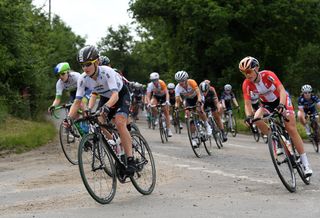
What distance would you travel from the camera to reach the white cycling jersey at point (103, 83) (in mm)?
8523

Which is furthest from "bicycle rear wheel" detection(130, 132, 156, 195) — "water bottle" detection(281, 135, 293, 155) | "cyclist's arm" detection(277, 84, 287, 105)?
"cyclist's arm" detection(277, 84, 287, 105)

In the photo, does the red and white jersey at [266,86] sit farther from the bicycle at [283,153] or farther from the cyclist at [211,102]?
the cyclist at [211,102]

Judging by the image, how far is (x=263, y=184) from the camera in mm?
9883

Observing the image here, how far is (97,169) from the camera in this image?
8.12m

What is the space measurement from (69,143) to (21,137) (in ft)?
14.5

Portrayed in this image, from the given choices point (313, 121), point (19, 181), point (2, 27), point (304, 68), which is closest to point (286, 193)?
point (19, 181)

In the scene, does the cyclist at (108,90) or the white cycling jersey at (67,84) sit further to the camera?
the white cycling jersey at (67,84)

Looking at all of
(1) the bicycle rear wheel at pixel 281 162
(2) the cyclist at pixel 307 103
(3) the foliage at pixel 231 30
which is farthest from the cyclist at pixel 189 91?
(3) the foliage at pixel 231 30

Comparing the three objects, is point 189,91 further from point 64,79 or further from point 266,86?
point 266,86

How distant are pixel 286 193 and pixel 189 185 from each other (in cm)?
171

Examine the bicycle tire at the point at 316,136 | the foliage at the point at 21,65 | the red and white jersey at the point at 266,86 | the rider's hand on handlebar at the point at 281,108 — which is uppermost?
the foliage at the point at 21,65

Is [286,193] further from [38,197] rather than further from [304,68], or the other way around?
[304,68]

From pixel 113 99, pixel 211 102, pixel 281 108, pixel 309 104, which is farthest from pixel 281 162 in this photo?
pixel 309 104

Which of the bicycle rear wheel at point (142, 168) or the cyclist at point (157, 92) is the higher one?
the cyclist at point (157, 92)
